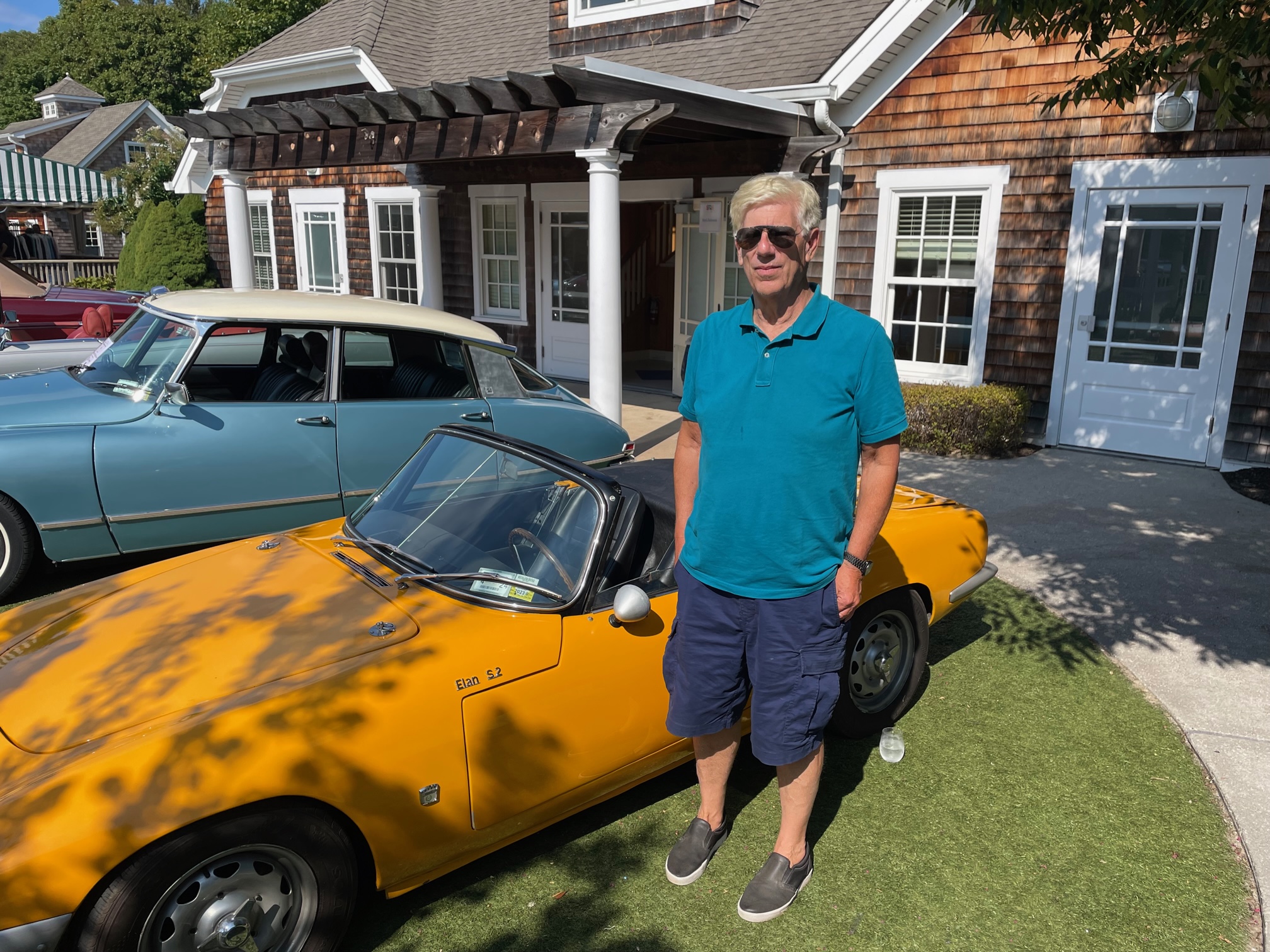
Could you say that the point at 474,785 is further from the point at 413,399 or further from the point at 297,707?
the point at 413,399

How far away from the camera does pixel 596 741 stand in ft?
9.28

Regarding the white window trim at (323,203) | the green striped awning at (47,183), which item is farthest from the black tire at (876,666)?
the green striped awning at (47,183)

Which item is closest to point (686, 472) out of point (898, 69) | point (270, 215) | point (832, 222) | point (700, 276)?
point (832, 222)

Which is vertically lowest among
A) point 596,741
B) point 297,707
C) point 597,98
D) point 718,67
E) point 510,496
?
point 596,741

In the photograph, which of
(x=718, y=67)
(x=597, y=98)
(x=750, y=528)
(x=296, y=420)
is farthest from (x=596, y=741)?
(x=718, y=67)

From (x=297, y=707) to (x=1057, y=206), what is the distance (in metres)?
8.39

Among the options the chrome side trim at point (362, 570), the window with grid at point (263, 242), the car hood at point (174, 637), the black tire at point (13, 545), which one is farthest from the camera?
the window with grid at point (263, 242)

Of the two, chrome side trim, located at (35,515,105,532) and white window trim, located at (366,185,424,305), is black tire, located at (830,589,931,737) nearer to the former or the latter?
chrome side trim, located at (35,515,105,532)

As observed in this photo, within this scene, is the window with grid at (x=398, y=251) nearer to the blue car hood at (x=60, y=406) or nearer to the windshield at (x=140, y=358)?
the windshield at (x=140, y=358)

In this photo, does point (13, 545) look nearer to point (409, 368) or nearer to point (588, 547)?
point (409, 368)

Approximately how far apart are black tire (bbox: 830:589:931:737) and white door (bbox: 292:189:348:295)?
13526mm

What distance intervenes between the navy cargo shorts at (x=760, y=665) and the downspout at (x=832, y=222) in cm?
725

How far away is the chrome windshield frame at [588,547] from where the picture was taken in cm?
282

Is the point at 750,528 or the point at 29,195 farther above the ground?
the point at 29,195
